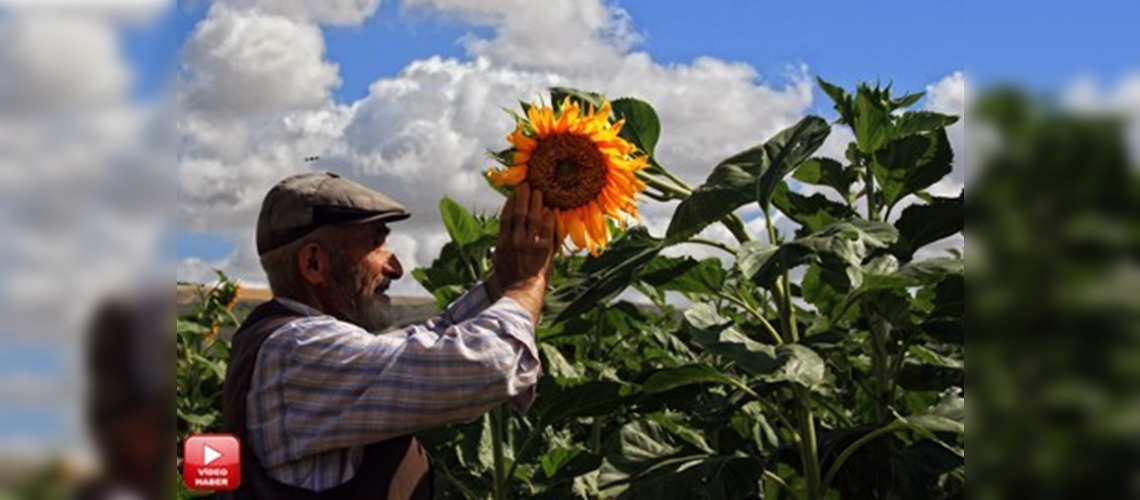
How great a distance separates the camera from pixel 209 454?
Answer: 1.30m

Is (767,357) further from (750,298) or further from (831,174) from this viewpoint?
(750,298)

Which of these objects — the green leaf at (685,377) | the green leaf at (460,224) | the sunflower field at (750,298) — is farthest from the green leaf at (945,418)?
the green leaf at (460,224)

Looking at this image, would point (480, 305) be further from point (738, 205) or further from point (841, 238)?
point (841, 238)

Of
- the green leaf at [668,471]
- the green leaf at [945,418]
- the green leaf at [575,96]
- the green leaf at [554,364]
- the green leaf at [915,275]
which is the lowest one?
the green leaf at [668,471]

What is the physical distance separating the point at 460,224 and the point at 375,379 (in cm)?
75

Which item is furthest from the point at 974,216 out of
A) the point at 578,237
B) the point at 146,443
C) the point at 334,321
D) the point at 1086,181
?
the point at 334,321

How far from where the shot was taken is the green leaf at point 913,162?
1.53 metres

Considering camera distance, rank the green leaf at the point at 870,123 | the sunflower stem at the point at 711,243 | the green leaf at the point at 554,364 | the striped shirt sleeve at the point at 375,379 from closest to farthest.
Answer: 1. the striped shirt sleeve at the point at 375,379
2. the sunflower stem at the point at 711,243
3. the green leaf at the point at 870,123
4. the green leaf at the point at 554,364

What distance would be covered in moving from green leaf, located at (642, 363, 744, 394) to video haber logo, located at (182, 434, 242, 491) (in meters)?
0.45

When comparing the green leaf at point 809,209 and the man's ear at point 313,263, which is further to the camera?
the green leaf at point 809,209

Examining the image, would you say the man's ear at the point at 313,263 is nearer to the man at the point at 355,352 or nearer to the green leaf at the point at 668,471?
the man at the point at 355,352

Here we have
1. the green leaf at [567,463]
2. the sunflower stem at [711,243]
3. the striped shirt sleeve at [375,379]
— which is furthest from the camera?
the green leaf at [567,463]

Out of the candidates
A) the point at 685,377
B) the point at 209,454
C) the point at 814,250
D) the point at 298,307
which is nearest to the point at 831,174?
the point at 685,377

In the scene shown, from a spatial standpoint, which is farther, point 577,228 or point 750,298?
point 750,298
